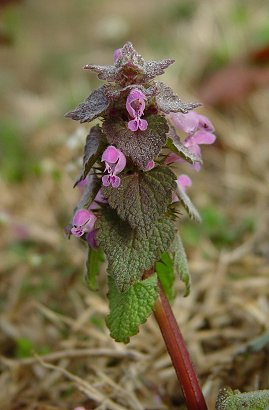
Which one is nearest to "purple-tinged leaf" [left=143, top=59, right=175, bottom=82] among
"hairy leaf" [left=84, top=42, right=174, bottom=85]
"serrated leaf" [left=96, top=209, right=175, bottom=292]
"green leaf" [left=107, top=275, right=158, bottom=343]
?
"hairy leaf" [left=84, top=42, right=174, bottom=85]

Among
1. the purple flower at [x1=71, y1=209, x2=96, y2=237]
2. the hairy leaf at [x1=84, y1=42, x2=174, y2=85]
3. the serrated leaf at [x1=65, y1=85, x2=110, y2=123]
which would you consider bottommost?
the purple flower at [x1=71, y1=209, x2=96, y2=237]

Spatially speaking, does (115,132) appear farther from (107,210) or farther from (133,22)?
(133,22)

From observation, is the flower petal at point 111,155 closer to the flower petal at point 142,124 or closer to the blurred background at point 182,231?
the flower petal at point 142,124

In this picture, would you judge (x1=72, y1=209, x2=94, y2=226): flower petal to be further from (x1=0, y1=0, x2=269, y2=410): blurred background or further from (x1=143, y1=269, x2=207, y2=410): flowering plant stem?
(x1=0, y1=0, x2=269, y2=410): blurred background

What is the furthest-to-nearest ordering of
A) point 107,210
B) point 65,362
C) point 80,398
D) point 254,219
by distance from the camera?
point 254,219 < point 65,362 < point 80,398 < point 107,210

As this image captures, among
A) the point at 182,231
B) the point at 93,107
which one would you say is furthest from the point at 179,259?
the point at 182,231

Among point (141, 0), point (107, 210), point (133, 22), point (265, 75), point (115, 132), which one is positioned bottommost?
point (107, 210)

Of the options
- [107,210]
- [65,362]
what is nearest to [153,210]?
[107,210]

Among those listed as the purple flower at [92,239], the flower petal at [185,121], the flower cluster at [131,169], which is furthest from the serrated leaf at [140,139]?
the purple flower at [92,239]
